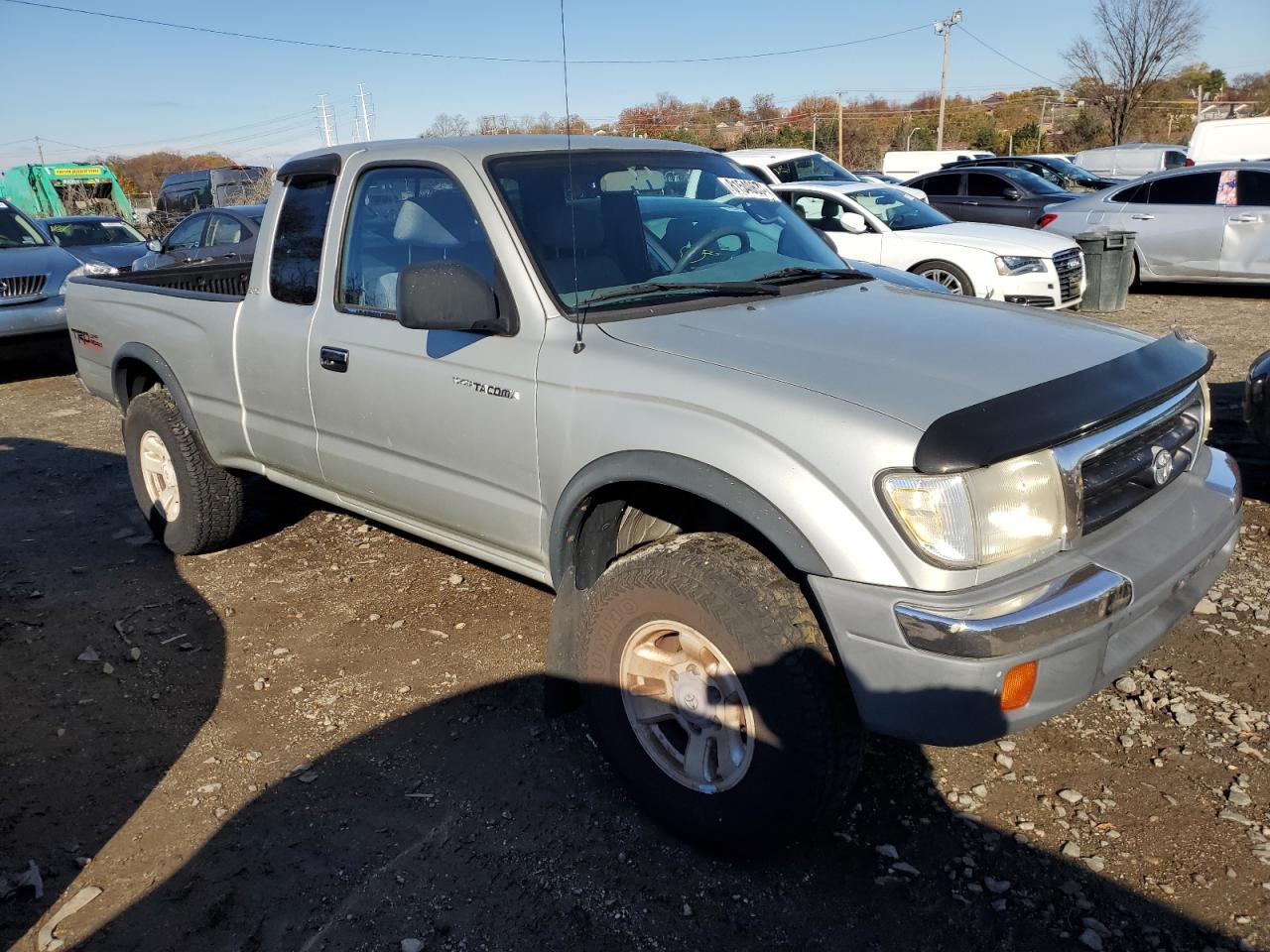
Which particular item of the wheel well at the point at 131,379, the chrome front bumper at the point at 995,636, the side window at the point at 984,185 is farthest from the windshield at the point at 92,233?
the chrome front bumper at the point at 995,636

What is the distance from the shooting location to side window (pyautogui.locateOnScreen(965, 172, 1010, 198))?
15.0 metres

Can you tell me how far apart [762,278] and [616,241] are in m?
0.53

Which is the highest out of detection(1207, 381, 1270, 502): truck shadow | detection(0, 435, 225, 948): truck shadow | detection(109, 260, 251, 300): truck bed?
detection(109, 260, 251, 300): truck bed

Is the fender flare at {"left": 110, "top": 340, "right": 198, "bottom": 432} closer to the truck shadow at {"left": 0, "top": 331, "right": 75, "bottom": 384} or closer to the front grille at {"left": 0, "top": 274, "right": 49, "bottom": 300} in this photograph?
the truck shadow at {"left": 0, "top": 331, "right": 75, "bottom": 384}

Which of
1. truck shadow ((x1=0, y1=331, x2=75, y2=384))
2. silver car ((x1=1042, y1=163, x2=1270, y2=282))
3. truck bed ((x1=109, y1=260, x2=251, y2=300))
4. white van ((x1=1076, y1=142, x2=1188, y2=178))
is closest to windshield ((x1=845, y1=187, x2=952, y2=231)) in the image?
silver car ((x1=1042, y1=163, x2=1270, y2=282))

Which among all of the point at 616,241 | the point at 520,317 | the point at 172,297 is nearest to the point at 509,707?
the point at 520,317

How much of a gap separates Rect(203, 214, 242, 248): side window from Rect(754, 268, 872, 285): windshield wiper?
10500 millimetres

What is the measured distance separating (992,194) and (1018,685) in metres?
14.5

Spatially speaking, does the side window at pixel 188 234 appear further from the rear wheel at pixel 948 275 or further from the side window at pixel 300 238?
the side window at pixel 300 238

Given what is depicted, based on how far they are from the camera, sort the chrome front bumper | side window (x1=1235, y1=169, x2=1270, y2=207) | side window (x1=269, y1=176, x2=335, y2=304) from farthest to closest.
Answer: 1. side window (x1=1235, y1=169, x2=1270, y2=207)
2. side window (x1=269, y1=176, x2=335, y2=304)
3. the chrome front bumper

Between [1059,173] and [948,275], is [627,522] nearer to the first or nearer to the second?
[948,275]

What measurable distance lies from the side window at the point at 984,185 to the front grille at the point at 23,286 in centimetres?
1276

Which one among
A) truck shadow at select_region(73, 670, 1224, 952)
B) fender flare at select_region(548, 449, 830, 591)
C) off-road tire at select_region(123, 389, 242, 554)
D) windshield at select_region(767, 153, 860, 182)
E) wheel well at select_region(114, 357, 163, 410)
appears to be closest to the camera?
fender flare at select_region(548, 449, 830, 591)

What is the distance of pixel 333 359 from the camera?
3.70m
